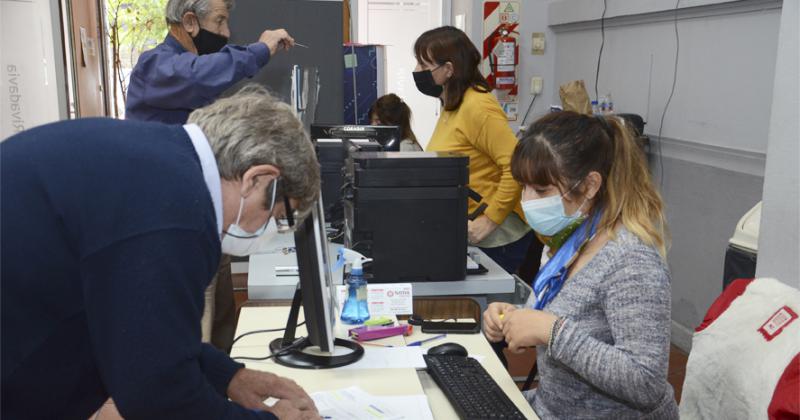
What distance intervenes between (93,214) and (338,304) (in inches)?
45.6

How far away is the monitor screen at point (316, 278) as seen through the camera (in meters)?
1.51

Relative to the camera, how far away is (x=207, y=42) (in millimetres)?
2891

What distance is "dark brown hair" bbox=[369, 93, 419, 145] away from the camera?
170 inches

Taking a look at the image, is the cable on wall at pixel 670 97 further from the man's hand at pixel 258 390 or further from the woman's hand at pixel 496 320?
the man's hand at pixel 258 390

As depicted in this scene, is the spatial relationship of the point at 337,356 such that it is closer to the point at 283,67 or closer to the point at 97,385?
the point at 97,385

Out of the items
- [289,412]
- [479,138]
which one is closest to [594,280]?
[289,412]

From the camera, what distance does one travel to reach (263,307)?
7.04 feet

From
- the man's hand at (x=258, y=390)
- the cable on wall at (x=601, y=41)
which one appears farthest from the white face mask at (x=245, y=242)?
the cable on wall at (x=601, y=41)

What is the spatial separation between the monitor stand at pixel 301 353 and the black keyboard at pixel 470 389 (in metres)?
0.19

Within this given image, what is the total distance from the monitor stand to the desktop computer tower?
0.46 meters

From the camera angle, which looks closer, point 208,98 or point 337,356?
point 337,356

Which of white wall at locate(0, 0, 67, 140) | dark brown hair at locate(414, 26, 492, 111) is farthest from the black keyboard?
white wall at locate(0, 0, 67, 140)

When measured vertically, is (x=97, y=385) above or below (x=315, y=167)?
below

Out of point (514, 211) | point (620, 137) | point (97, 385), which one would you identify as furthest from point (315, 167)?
point (514, 211)
